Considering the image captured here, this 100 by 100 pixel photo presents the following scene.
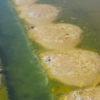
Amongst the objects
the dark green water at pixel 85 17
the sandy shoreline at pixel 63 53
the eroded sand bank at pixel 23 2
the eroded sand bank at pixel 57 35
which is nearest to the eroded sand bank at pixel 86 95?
the sandy shoreline at pixel 63 53

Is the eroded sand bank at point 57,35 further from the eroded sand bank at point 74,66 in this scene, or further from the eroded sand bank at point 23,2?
the eroded sand bank at point 23,2

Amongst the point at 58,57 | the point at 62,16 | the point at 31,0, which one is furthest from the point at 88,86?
the point at 31,0

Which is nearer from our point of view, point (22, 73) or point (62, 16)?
point (22, 73)

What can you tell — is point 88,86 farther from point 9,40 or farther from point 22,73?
point 9,40

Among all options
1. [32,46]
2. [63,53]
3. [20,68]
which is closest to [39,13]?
[32,46]

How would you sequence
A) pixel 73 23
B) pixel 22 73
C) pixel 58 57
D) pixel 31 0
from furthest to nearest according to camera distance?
pixel 31 0, pixel 73 23, pixel 58 57, pixel 22 73

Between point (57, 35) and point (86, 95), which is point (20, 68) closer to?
point (57, 35)

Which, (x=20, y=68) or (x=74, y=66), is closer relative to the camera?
(x=74, y=66)
